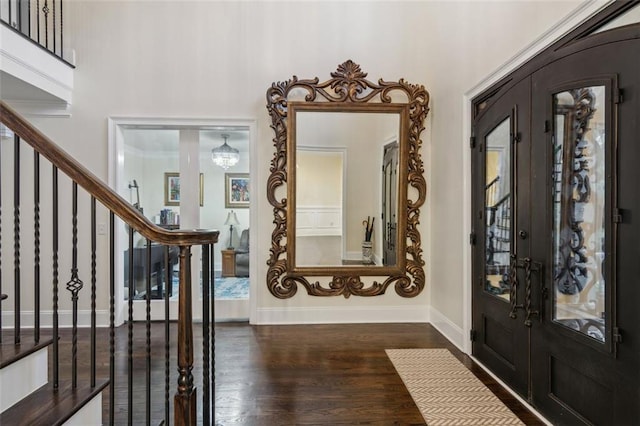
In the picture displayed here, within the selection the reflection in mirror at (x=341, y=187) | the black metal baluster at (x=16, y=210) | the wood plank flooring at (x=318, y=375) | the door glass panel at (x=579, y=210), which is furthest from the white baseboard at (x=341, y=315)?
the black metal baluster at (x=16, y=210)

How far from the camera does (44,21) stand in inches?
142

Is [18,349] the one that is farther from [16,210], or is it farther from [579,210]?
[579,210]

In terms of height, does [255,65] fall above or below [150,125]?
above

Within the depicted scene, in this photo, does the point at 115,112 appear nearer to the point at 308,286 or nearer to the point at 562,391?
the point at 308,286

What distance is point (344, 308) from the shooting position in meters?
3.81

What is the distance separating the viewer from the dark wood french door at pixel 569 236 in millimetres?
1571

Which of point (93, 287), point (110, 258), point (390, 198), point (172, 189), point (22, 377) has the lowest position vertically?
point (22, 377)

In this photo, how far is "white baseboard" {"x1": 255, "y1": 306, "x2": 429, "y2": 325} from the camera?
3768 millimetres

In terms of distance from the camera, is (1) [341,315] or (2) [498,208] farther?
(1) [341,315]

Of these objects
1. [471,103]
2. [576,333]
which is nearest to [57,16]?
[471,103]

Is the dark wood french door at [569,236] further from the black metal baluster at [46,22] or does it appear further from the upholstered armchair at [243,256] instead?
the black metal baluster at [46,22]

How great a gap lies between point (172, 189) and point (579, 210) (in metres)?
3.71

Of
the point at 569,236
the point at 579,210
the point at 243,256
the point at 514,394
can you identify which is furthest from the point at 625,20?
the point at 243,256

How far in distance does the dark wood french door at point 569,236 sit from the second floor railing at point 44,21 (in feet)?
13.9
